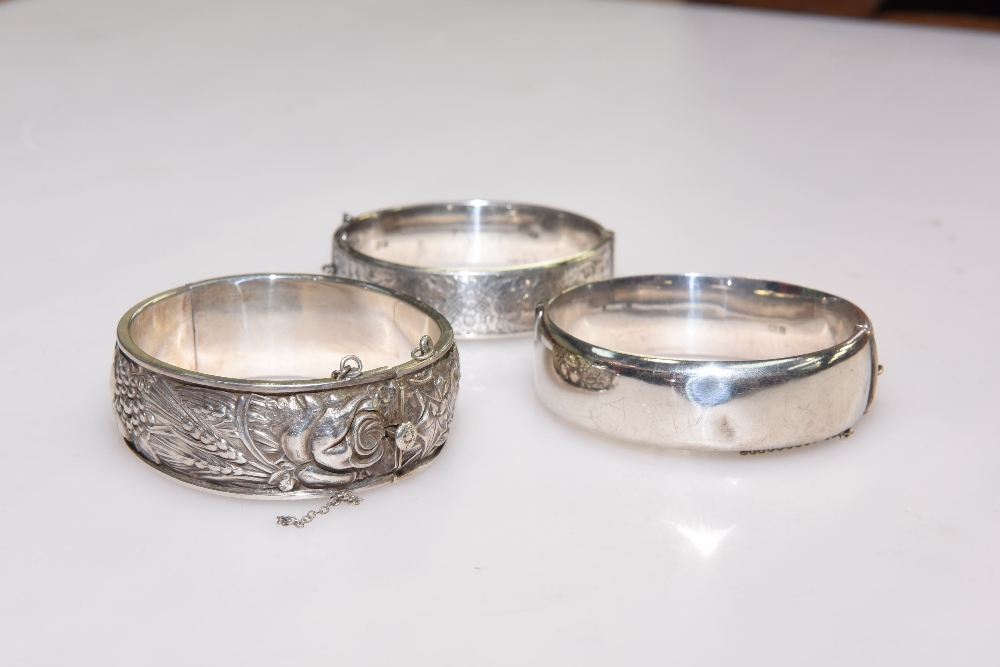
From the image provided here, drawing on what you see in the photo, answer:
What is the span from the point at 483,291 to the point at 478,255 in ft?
2.22

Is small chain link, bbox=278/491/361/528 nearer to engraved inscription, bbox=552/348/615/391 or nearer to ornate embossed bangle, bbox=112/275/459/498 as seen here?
ornate embossed bangle, bbox=112/275/459/498

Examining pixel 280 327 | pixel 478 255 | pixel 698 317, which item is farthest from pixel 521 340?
pixel 478 255

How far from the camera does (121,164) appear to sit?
10.7 feet

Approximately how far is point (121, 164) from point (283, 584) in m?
2.08

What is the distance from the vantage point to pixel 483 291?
2.36 metres

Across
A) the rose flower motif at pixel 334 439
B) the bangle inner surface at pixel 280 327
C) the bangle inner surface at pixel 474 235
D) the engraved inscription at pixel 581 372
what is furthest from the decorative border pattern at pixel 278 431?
the bangle inner surface at pixel 474 235

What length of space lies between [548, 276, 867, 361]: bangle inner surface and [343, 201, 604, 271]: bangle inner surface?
53 cm

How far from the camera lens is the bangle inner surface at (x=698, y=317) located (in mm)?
2295

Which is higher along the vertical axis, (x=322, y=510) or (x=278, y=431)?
(x=278, y=431)

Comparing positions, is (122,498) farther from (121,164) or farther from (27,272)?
(121,164)

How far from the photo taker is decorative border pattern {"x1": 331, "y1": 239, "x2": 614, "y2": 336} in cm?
236

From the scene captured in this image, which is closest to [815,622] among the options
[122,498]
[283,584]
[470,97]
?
[283,584]

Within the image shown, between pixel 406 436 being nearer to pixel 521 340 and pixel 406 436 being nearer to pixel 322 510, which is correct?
pixel 322 510

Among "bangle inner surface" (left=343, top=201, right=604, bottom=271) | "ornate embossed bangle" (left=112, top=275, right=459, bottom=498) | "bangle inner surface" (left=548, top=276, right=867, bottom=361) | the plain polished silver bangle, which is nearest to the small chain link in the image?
"ornate embossed bangle" (left=112, top=275, right=459, bottom=498)
